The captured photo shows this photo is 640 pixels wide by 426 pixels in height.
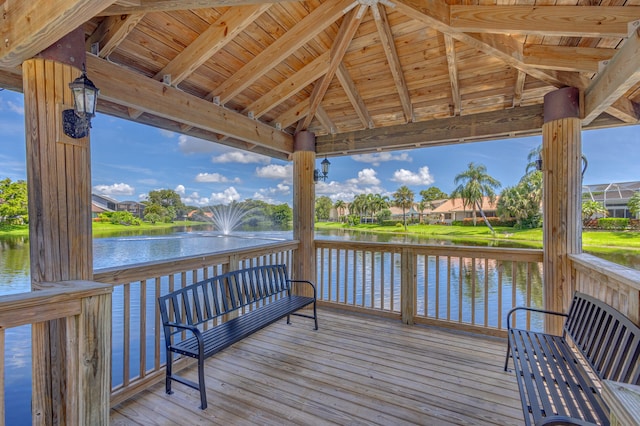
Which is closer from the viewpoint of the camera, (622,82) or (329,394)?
(622,82)

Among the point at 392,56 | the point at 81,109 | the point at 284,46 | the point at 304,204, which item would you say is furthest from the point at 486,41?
the point at 81,109

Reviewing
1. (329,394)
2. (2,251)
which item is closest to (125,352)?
(329,394)

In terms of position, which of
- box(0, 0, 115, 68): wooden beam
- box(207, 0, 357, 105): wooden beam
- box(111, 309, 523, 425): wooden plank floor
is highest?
box(207, 0, 357, 105): wooden beam

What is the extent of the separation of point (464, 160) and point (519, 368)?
12.8 meters

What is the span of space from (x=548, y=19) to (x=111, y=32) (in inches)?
131

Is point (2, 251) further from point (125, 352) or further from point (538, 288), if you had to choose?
point (538, 288)

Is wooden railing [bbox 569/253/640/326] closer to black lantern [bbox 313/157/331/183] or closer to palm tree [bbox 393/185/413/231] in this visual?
black lantern [bbox 313/157/331/183]

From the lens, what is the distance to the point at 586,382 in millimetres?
1700

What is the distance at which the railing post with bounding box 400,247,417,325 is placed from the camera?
146 inches

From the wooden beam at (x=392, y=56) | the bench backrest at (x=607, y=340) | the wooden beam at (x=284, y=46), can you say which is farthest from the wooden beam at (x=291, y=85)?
the bench backrest at (x=607, y=340)

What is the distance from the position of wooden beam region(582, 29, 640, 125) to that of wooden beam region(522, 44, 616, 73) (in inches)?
5.1

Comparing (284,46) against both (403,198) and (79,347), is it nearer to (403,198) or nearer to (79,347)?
(79,347)

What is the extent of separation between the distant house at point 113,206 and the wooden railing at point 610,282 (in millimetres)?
4854

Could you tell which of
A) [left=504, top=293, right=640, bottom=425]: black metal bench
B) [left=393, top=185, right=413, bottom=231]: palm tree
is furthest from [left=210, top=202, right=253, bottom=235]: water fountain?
[left=504, top=293, right=640, bottom=425]: black metal bench
